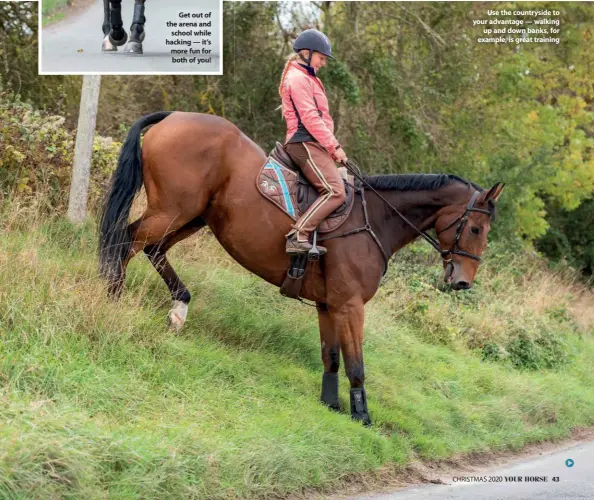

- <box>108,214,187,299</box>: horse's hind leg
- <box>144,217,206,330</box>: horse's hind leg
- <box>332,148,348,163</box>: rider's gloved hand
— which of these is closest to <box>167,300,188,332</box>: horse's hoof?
<box>144,217,206,330</box>: horse's hind leg

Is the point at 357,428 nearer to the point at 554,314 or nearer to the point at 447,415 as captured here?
the point at 447,415

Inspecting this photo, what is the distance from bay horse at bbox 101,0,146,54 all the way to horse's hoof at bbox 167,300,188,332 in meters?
3.22

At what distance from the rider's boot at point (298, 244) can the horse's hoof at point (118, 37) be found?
3513mm

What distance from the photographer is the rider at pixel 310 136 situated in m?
7.51

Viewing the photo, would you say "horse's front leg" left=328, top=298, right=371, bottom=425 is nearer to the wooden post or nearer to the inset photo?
the wooden post

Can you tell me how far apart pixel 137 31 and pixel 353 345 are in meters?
4.33

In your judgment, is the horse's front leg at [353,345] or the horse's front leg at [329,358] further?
the horse's front leg at [329,358]

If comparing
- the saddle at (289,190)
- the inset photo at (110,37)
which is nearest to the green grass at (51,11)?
the inset photo at (110,37)

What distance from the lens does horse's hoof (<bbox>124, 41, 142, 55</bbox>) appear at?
31.1 ft

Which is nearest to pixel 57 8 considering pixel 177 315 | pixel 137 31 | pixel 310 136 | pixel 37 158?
pixel 137 31

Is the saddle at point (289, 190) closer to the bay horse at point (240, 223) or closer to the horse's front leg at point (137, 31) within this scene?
the bay horse at point (240, 223)

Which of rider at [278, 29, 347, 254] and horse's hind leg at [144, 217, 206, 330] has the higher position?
rider at [278, 29, 347, 254]

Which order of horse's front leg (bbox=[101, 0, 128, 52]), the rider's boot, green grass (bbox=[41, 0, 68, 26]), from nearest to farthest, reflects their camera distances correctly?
the rider's boot < horse's front leg (bbox=[101, 0, 128, 52]) < green grass (bbox=[41, 0, 68, 26])

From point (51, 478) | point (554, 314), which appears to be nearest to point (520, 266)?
point (554, 314)
